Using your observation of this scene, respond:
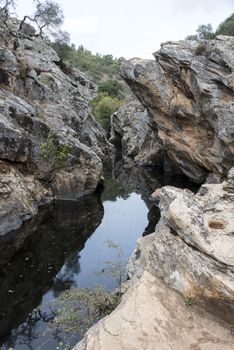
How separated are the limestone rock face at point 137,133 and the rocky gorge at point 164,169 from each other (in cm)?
95

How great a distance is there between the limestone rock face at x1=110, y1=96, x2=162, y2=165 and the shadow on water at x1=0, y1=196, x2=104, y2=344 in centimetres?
1989

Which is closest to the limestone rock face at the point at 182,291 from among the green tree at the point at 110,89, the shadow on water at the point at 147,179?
the shadow on water at the point at 147,179

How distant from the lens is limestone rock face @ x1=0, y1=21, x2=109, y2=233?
26.7 metres

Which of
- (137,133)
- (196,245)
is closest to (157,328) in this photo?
(196,245)

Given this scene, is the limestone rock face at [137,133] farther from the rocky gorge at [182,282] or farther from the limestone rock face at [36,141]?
the rocky gorge at [182,282]

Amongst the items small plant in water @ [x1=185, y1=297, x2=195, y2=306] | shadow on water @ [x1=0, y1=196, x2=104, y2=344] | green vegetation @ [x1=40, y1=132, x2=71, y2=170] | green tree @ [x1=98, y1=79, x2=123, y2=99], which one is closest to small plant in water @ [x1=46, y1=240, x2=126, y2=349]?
shadow on water @ [x1=0, y1=196, x2=104, y2=344]

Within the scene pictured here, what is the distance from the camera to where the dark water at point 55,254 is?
1510cm

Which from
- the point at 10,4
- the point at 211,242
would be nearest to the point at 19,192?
the point at 211,242

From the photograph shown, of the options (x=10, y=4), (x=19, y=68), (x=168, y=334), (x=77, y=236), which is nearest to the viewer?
(x=168, y=334)

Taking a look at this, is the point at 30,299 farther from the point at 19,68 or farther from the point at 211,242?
the point at 19,68

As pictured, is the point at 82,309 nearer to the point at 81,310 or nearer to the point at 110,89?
the point at 81,310

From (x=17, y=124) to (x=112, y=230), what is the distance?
9.96 m

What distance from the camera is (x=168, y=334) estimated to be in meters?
9.79

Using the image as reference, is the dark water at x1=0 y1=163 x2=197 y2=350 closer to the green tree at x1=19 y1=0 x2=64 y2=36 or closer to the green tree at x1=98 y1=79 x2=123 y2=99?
the green tree at x1=19 y1=0 x2=64 y2=36
